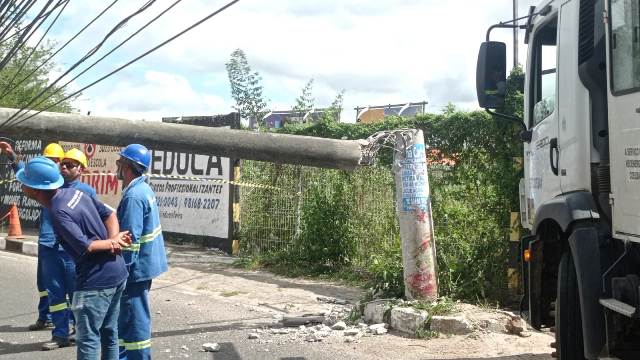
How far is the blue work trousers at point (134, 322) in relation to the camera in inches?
190

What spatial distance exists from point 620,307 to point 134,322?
332 centimetres

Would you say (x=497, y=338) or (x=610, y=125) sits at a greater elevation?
(x=610, y=125)

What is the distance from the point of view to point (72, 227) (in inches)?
172

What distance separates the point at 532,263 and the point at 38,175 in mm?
3542

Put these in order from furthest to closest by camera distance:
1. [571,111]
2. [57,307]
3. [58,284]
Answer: [58,284] → [57,307] → [571,111]

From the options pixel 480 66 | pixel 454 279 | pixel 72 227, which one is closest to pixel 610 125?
pixel 480 66

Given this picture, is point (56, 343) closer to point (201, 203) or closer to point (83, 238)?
point (83, 238)

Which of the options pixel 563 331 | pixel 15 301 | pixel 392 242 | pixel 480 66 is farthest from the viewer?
pixel 392 242

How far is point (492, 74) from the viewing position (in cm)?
514

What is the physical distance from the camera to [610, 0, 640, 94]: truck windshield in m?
3.54

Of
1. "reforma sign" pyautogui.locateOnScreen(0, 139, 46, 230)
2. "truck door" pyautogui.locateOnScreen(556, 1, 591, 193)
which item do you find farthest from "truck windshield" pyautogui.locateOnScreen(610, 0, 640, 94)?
"reforma sign" pyautogui.locateOnScreen(0, 139, 46, 230)

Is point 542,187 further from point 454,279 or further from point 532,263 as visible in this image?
point 454,279

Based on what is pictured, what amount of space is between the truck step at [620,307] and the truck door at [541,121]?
1.01 meters

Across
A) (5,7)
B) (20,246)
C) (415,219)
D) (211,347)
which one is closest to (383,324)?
(415,219)
